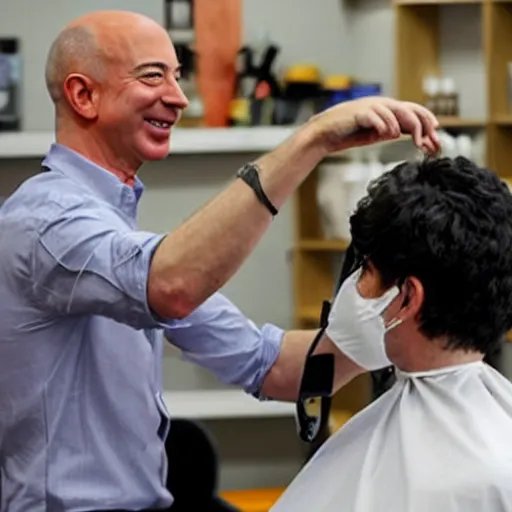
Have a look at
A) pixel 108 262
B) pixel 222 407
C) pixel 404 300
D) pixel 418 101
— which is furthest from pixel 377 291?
pixel 222 407

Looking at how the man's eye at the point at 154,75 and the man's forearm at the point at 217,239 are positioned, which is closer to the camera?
the man's forearm at the point at 217,239

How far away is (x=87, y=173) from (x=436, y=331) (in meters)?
0.61

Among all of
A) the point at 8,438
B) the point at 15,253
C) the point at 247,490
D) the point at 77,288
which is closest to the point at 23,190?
the point at 15,253

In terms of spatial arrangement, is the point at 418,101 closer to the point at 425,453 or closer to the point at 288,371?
the point at 288,371

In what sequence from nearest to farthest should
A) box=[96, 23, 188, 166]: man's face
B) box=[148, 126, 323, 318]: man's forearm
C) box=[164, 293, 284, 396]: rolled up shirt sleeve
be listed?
box=[148, 126, 323, 318]: man's forearm < box=[96, 23, 188, 166]: man's face < box=[164, 293, 284, 396]: rolled up shirt sleeve

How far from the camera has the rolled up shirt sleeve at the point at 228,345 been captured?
7.00 feet

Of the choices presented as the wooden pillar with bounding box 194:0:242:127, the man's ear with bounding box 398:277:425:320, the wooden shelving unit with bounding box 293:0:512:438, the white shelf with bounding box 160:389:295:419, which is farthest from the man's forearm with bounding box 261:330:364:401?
the wooden pillar with bounding box 194:0:242:127

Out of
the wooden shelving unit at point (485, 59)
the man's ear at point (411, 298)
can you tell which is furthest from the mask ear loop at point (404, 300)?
the wooden shelving unit at point (485, 59)

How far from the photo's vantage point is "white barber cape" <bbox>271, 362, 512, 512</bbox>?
159cm

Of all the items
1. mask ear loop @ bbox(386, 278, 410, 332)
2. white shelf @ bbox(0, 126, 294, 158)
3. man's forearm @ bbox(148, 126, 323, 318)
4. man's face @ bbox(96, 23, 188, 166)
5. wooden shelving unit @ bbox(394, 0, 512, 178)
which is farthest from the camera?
white shelf @ bbox(0, 126, 294, 158)

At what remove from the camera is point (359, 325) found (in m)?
1.83

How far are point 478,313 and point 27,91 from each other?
312cm

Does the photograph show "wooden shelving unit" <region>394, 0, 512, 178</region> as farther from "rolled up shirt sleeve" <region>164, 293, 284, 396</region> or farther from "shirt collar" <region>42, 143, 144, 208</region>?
"shirt collar" <region>42, 143, 144, 208</region>

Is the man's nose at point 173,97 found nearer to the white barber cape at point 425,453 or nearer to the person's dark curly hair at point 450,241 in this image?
the person's dark curly hair at point 450,241
